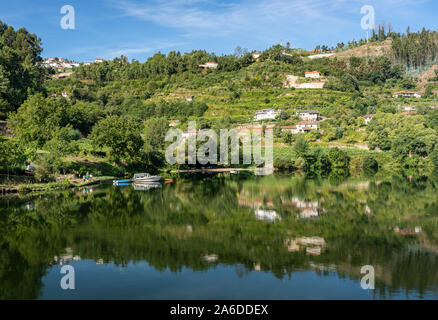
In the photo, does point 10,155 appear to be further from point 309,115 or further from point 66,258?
point 309,115

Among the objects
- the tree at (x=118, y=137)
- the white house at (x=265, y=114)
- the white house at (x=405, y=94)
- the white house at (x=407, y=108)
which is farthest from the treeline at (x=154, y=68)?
the tree at (x=118, y=137)

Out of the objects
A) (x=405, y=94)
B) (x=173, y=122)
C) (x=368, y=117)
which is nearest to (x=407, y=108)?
(x=368, y=117)

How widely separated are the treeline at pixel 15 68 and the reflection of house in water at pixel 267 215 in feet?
147

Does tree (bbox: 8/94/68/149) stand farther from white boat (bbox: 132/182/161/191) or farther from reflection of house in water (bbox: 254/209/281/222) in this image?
reflection of house in water (bbox: 254/209/281/222)

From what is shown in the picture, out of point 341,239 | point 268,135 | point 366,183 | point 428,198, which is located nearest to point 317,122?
point 268,135

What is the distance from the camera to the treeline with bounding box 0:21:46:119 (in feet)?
188

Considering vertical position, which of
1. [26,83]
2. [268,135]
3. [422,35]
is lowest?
[268,135]

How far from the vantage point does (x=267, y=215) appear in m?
24.0

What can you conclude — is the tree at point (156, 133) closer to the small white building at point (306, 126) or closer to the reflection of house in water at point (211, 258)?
the small white building at point (306, 126)

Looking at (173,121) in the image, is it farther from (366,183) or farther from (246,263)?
(246,263)

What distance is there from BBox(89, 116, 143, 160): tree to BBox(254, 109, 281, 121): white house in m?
36.7

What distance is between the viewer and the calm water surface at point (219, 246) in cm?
1257
